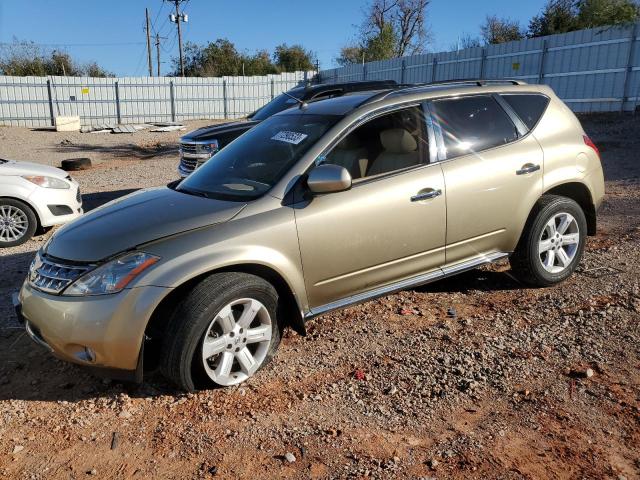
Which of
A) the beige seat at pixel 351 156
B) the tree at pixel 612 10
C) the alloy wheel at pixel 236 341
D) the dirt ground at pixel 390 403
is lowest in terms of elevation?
the dirt ground at pixel 390 403

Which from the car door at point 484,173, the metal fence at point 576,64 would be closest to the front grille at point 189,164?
the car door at point 484,173

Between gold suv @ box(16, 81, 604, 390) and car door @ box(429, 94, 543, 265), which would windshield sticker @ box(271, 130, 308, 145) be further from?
car door @ box(429, 94, 543, 265)

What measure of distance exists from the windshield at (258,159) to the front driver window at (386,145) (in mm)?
240

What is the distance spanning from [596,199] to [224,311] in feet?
11.9

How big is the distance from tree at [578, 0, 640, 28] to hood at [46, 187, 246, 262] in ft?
50.6

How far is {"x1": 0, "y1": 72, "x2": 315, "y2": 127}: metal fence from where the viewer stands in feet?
90.2

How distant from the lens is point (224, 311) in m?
3.21

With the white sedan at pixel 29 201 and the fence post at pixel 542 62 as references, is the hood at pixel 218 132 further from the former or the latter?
the fence post at pixel 542 62

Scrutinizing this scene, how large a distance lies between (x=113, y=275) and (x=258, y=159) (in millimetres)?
1493

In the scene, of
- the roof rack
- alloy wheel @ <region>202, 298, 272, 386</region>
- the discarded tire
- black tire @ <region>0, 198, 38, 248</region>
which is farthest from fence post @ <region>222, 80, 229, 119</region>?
alloy wheel @ <region>202, 298, 272, 386</region>

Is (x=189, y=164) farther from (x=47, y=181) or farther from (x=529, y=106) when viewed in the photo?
(x=529, y=106)

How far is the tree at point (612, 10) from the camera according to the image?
14.7 m

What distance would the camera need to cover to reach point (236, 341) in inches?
131

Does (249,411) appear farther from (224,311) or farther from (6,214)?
(6,214)
